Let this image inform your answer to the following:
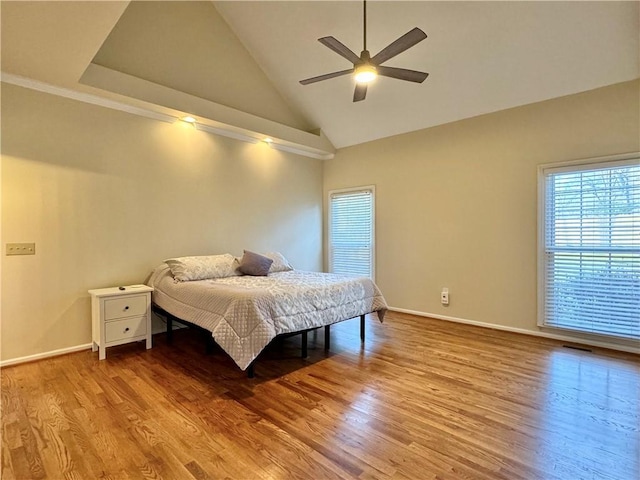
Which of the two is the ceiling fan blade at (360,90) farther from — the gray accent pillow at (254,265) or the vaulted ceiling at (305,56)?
the gray accent pillow at (254,265)

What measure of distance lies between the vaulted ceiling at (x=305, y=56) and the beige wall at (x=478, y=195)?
0.23 meters

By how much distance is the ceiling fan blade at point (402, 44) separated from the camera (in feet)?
7.98

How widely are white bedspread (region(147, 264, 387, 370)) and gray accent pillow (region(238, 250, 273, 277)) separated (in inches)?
5.7

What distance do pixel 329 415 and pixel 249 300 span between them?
3.45 feet

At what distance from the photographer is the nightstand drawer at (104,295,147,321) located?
3400mm

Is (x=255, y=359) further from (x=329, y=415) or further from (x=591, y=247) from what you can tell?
(x=591, y=247)

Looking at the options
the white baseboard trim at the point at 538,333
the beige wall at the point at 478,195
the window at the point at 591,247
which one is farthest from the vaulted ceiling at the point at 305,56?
the white baseboard trim at the point at 538,333

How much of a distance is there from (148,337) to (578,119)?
5275mm

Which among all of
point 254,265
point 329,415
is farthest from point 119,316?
point 329,415

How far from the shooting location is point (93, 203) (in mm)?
3680

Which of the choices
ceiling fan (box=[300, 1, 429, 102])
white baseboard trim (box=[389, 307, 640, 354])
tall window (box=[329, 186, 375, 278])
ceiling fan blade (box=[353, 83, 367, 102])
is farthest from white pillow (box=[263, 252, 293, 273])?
ceiling fan (box=[300, 1, 429, 102])

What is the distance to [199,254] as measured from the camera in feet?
15.0

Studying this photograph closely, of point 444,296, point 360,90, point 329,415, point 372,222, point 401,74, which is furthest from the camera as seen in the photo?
point 372,222

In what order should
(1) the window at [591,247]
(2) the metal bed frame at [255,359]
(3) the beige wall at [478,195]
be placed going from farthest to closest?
(3) the beige wall at [478,195] < (1) the window at [591,247] < (2) the metal bed frame at [255,359]
